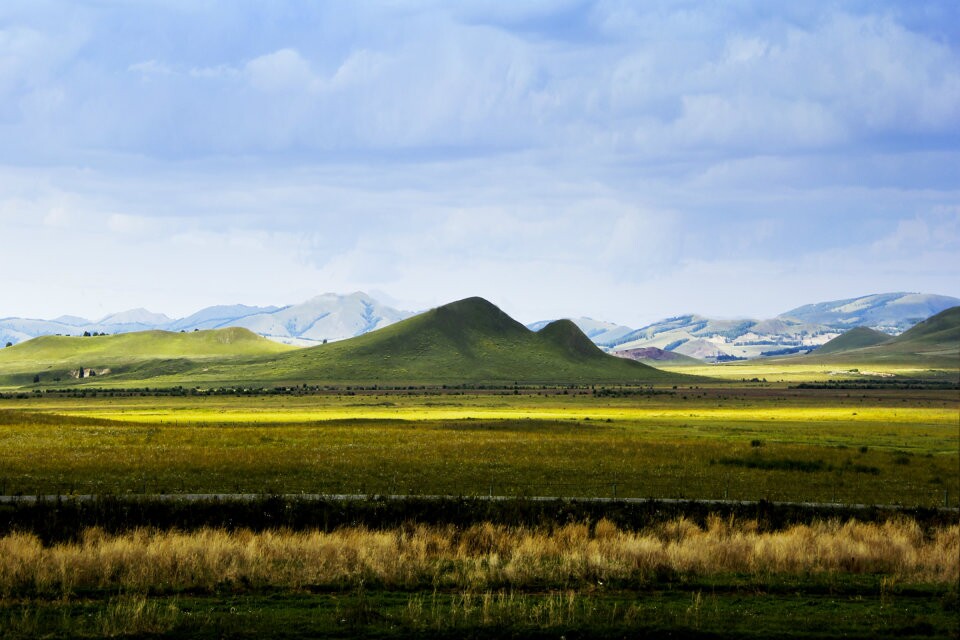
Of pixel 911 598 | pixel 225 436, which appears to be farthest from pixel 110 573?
pixel 225 436

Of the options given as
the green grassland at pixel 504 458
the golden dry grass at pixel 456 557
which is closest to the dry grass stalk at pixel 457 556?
the golden dry grass at pixel 456 557

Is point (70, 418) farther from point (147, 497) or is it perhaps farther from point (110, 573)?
point (110, 573)

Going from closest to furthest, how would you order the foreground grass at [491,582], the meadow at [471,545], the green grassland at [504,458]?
the foreground grass at [491,582], the meadow at [471,545], the green grassland at [504,458]

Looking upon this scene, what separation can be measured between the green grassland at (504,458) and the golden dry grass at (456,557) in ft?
39.0

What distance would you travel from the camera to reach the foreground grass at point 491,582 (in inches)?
915

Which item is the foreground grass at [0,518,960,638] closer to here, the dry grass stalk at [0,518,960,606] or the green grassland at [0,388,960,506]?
the dry grass stalk at [0,518,960,606]

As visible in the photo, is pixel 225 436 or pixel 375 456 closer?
pixel 375 456

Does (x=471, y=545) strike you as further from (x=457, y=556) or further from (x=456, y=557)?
(x=456, y=557)

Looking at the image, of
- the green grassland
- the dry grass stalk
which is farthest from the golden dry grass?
the green grassland

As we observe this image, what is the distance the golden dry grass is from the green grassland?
11875 millimetres

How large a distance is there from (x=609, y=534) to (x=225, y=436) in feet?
179

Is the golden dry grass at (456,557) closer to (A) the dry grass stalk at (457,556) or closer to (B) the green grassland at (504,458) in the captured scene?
(A) the dry grass stalk at (457,556)

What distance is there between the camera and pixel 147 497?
3978 cm

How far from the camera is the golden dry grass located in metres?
28.3
